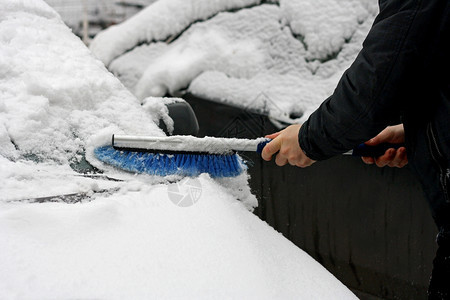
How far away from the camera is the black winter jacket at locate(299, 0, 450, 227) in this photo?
43.1 inches

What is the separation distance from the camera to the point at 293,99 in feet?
9.04

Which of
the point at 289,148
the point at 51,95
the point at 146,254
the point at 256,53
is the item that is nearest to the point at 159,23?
the point at 256,53

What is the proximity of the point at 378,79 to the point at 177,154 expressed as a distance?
764 millimetres

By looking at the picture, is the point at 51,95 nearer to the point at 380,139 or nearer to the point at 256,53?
the point at 380,139

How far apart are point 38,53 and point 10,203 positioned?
0.83m

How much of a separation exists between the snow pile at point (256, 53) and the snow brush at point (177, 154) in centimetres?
113

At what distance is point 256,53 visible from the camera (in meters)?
3.04

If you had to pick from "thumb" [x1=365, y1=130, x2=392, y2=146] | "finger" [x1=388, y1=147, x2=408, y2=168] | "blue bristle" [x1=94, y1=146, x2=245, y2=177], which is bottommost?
"finger" [x1=388, y1=147, x2=408, y2=168]

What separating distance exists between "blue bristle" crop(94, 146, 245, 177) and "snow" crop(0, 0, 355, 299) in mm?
38

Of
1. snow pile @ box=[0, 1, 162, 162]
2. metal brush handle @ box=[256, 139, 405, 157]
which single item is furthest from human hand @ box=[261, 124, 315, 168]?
snow pile @ box=[0, 1, 162, 162]

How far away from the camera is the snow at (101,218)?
36.9 inches

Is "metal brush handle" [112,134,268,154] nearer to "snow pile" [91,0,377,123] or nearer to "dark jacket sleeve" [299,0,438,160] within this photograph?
"dark jacket sleeve" [299,0,438,160]

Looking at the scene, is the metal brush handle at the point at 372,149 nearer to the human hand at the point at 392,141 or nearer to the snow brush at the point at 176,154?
the human hand at the point at 392,141

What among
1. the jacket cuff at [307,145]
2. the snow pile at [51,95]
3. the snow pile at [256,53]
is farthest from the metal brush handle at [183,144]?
the snow pile at [256,53]
